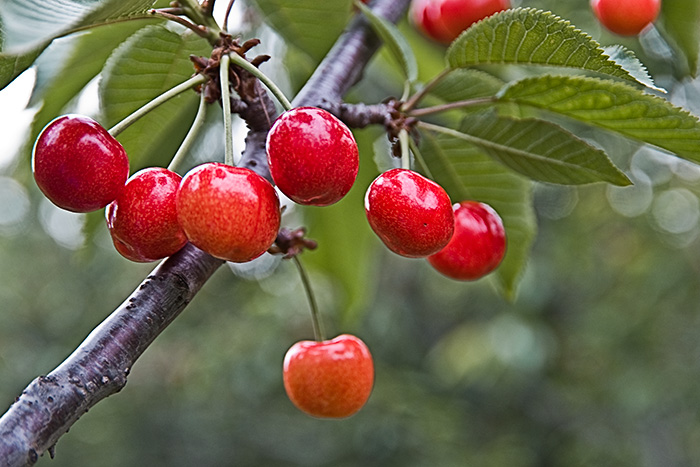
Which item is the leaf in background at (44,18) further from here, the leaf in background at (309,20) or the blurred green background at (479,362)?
the blurred green background at (479,362)

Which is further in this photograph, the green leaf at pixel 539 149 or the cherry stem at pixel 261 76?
the green leaf at pixel 539 149

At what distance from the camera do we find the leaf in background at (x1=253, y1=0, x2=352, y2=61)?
1.04 metres

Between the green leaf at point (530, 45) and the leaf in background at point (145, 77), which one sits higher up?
the green leaf at point (530, 45)

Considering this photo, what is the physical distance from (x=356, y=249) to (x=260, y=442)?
184 inches

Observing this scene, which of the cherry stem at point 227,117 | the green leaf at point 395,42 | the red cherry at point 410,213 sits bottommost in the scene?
the red cherry at point 410,213

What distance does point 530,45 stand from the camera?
0.77 m

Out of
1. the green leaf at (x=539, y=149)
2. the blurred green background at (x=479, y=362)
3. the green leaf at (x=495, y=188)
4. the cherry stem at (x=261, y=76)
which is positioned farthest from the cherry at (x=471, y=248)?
the blurred green background at (x=479, y=362)

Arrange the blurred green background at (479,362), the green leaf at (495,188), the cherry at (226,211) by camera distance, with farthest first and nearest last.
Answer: the blurred green background at (479,362) < the green leaf at (495,188) < the cherry at (226,211)

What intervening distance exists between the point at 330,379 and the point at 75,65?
64 cm

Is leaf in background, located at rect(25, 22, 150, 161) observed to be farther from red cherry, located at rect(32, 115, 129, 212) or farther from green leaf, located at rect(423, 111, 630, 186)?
green leaf, located at rect(423, 111, 630, 186)

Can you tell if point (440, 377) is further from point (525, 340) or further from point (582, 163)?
point (582, 163)

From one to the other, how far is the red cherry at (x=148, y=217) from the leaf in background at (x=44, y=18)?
17 centimetres

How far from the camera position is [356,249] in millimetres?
1378

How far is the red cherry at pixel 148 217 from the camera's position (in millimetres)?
606
